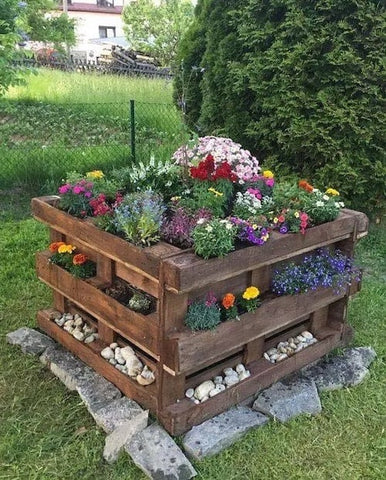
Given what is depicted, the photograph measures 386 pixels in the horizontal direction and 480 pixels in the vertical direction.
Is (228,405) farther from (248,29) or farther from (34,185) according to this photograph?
(34,185)

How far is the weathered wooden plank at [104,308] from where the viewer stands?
250cm

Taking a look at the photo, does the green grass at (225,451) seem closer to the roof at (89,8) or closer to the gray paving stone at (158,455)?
the gray paving stone at (158,455)

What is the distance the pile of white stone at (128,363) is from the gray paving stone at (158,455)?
0.27m

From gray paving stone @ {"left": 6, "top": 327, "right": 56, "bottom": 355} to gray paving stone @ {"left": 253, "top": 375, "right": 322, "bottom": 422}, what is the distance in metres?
1.31

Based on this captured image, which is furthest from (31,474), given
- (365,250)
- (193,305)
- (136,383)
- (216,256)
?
(365,250)

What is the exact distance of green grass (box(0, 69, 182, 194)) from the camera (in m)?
6.49

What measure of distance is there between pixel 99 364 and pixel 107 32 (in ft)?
138

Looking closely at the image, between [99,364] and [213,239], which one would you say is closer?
[213,239]

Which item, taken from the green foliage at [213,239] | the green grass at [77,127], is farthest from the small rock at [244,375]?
the green grass at [77,127]

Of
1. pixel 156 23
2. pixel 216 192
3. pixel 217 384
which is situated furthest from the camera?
pixel 156 23

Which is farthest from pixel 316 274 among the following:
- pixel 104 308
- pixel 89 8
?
pixel 89 8

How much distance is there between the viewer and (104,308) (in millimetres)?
2768

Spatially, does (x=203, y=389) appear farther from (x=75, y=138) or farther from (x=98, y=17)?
(x=98, y=17)

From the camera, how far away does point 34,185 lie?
6371 millimetres
